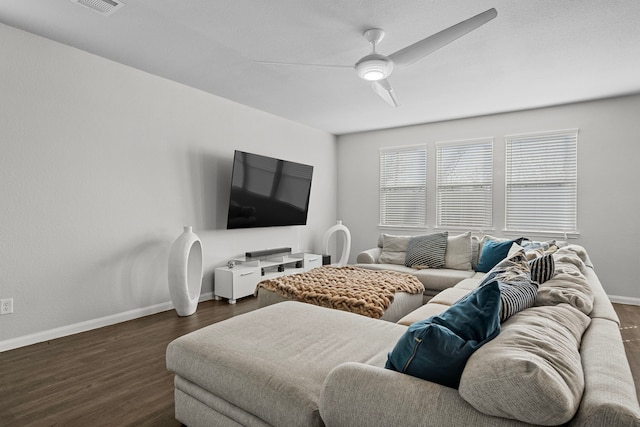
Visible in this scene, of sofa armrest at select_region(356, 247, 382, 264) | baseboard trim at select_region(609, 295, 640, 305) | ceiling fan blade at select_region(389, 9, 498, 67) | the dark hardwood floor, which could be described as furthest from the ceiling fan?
baseboard trim at select_region(609, 295, 640, 305)

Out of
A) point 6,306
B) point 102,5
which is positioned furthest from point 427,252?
point 6,306

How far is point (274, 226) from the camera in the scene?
17.4 ft

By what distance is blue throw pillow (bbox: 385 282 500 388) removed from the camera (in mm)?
1160

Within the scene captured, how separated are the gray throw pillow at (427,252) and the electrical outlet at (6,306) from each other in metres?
3.93

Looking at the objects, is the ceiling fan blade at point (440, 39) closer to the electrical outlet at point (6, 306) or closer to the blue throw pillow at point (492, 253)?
the blue throw pillow at point (492, 253)

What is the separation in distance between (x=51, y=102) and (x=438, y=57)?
3401mm

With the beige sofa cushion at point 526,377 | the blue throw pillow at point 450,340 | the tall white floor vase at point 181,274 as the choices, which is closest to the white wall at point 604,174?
the tall white floor vase at point 181,274

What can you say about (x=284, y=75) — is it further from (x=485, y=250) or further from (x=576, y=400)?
(x=576, y=400)

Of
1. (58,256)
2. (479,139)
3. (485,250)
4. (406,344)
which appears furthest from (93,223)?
(479,139)

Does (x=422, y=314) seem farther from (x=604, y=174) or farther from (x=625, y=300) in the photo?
(x=604, y=174)

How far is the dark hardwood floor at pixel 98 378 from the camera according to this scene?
200cm

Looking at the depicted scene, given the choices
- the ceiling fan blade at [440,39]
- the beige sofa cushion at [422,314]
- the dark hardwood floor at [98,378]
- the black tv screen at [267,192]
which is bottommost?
the dark hardwood floor at [98,378]

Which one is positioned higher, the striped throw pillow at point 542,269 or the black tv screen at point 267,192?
the black tv screen at point 267,192

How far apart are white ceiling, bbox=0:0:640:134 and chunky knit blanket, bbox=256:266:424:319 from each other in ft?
6.66
